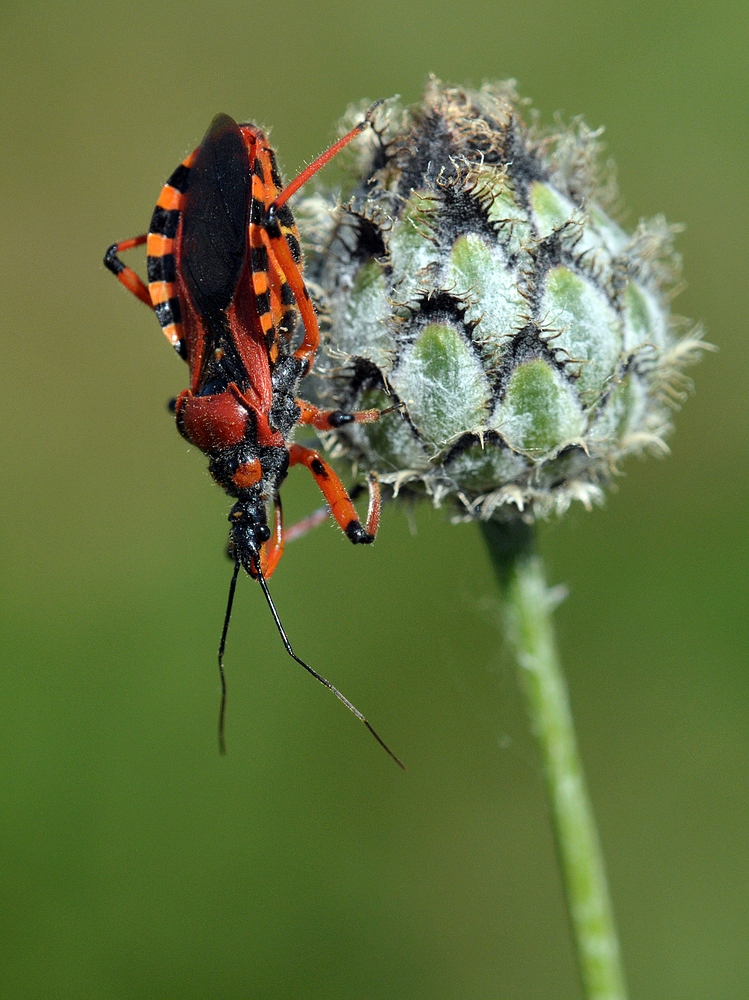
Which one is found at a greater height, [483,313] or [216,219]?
[216,219]

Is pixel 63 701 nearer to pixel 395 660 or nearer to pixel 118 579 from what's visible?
pixel 118 579

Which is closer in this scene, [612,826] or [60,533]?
[612,826]

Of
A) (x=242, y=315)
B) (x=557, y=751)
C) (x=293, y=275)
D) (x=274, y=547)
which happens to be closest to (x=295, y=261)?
(x=293, y=275)

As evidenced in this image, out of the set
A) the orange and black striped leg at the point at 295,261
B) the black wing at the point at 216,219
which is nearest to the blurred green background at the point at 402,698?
the orange and black striped leg at the point at 295,261

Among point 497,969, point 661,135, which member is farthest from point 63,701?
point 661,135

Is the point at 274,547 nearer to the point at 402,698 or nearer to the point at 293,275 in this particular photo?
the point at 293,275

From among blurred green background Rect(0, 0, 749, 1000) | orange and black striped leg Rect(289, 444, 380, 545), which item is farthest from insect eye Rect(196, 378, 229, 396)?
blurred green background Rect(0, 0, 749, 1000)
